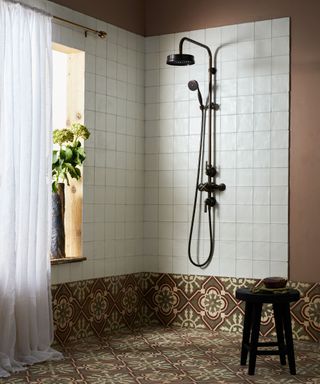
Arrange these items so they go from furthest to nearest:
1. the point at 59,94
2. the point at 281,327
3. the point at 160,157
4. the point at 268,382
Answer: the point at 160,157
the point at 59,94
the point at 281,327
the point at 268,382

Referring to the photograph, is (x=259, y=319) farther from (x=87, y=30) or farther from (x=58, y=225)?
(x=87, y=30)

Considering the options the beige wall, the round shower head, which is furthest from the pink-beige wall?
the round shower head

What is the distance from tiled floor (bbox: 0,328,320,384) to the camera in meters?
4.17

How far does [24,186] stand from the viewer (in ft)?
14.8

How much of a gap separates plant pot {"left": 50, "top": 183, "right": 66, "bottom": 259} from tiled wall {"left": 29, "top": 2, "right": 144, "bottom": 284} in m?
0.12

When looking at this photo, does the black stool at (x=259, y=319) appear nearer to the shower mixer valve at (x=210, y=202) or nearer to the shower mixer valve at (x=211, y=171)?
the shower mixer valve at (x=210, y=202)

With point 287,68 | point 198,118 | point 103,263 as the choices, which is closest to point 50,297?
point 103,263

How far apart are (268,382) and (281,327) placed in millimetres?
406

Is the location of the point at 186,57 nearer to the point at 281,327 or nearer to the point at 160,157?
the point at 160,157

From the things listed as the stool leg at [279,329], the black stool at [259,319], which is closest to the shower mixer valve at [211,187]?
the black stool at [259,319]

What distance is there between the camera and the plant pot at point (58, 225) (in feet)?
16.4

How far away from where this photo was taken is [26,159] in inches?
178

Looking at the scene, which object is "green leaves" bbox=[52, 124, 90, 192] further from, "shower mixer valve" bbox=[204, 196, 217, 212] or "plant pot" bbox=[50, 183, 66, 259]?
"shower mixer valve" bbox=[204, 196, 217, 212]

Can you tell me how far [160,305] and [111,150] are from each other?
1334 millimetres
